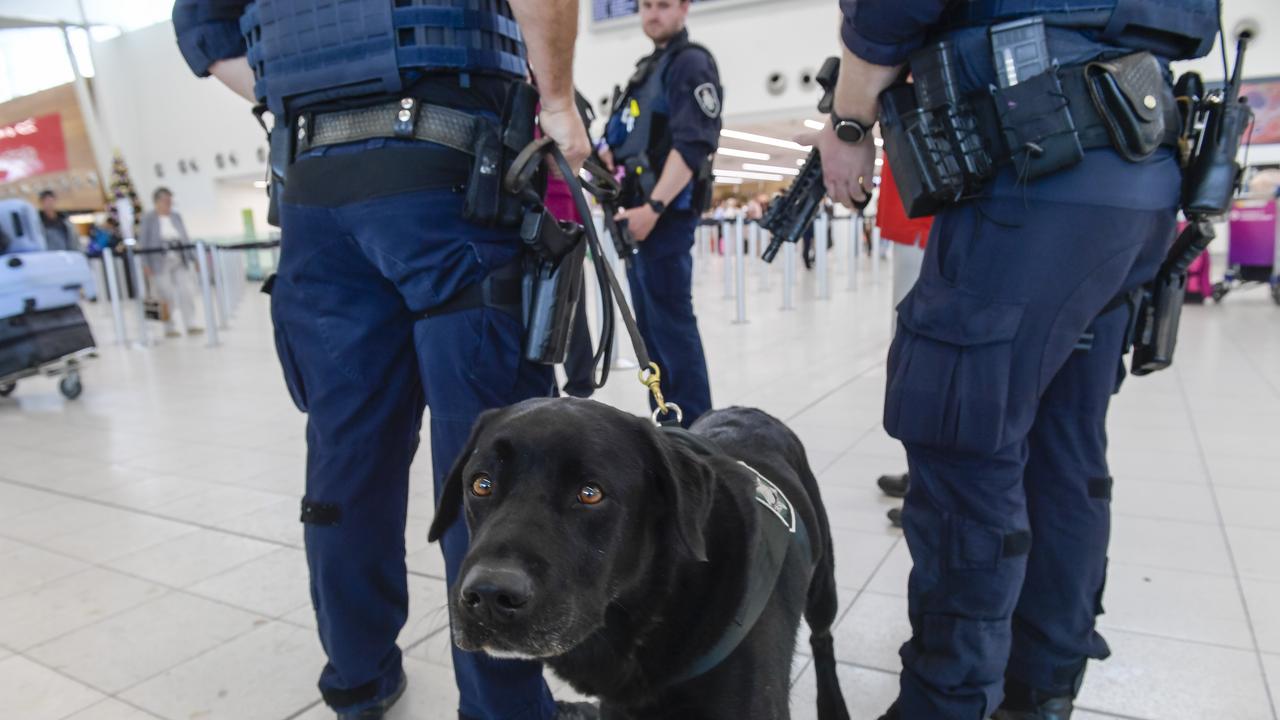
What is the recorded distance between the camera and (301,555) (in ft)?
8.35

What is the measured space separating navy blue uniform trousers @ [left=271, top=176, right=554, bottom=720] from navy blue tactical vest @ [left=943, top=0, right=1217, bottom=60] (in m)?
0.89

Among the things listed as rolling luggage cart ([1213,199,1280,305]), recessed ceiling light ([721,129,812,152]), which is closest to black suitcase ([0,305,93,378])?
rolling luggage cart ([1213,199,1280,305])

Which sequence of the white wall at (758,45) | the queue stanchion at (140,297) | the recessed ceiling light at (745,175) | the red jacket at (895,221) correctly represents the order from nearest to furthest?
1. the red jacket at (895,221)
2. the queue stanchion at (140,297)
3. the white wall at (758,45)
4. the recessed ceiling light at (745,175)

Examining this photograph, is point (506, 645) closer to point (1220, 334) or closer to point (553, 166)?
point (553, 166)

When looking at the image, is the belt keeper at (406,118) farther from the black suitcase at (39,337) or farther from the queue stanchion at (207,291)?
the queue stanchion at (207,291)

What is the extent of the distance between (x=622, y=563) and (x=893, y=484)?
6.61 feet

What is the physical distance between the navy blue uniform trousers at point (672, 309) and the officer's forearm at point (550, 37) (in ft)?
5.84

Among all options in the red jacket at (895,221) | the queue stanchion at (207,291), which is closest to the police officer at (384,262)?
the red jacket at (895,221)

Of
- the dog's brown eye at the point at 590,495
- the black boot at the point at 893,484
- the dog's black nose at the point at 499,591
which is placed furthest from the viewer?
the black boot at the point at 893,484

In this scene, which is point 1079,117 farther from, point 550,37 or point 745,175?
point 745,175

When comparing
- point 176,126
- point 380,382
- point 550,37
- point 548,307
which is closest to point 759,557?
point 548,307

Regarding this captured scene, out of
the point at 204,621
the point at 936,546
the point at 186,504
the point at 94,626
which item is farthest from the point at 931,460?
the point at 186,504

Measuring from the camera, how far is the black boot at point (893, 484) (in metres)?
2.83

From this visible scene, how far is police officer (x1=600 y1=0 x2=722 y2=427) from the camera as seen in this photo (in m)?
3.21
